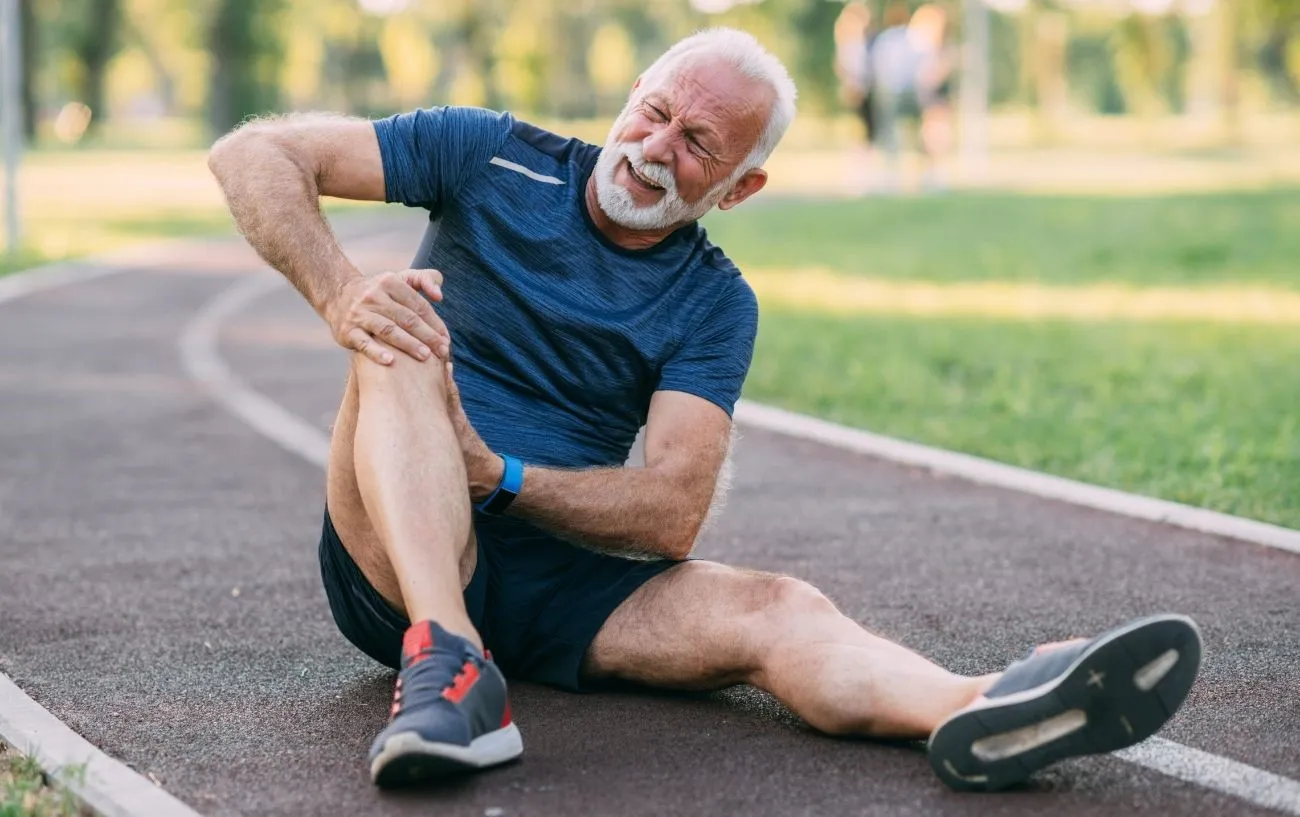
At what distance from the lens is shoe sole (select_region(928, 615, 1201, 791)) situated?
3520 millimetres

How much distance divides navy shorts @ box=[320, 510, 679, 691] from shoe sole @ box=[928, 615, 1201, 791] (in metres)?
1.07

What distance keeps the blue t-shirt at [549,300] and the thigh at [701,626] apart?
44cm

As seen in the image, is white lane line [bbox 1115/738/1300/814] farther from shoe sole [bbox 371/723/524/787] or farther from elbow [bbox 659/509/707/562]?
shoe sole [bbox 371/723/524/787]

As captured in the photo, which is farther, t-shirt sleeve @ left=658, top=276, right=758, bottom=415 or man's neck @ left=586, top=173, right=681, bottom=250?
man's neck @ left=586, top=173, right=681, bottom=250

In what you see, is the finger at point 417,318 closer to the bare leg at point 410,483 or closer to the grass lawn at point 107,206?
the bare leg at point 410,483

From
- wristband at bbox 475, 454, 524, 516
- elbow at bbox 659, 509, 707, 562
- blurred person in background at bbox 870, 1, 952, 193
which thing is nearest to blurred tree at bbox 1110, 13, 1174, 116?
blurred person in background at bbox 870, 1, 952, 193

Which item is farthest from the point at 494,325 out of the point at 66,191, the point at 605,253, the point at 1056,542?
the point at 66,191

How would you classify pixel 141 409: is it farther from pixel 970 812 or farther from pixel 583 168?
pixel 970 812

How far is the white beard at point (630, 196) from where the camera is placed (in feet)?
15.0

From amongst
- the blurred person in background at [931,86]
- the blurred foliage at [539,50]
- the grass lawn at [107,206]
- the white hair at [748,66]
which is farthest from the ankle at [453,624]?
the blurred foliage at [539,50]

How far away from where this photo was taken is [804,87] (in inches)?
2527

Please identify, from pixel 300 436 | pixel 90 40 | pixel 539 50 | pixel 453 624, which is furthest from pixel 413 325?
pixel 539 50

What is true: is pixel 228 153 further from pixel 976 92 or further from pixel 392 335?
pixel 976 92

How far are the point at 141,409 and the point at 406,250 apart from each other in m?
9.28
